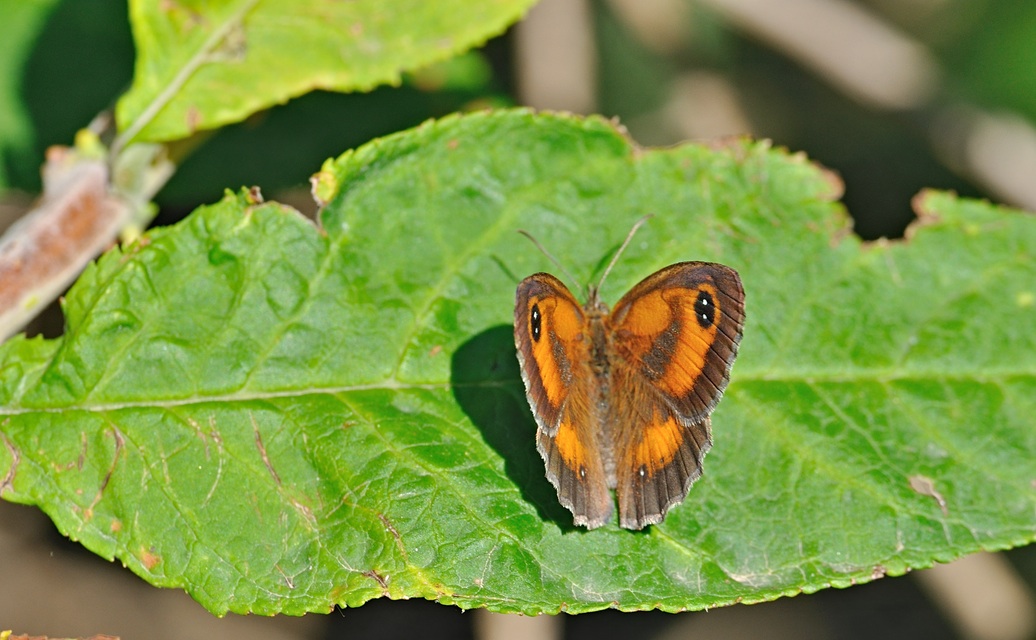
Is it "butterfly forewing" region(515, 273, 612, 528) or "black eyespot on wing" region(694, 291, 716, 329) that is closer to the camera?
"butterfly forewing" region(515, 273, 612, 528)

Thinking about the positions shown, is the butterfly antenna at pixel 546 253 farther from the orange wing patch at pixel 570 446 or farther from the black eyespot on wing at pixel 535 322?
the orange wing patch at pixel 570 446

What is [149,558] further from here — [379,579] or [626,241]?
[626,241]

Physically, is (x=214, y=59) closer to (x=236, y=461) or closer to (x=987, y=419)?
(x=236, y=461)

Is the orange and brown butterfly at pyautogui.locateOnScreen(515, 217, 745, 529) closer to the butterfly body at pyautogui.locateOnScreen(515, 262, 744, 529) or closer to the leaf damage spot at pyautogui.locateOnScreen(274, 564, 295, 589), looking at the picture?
the butterfly body at pyautogui.locateOnScreen(515, 262, 744, 529)

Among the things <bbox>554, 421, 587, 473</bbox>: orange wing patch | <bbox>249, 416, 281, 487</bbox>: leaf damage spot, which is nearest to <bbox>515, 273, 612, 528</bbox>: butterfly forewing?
<bbox>554, 421, 587, 473</bbox>: orange wing patch

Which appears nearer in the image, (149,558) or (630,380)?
(149,558)

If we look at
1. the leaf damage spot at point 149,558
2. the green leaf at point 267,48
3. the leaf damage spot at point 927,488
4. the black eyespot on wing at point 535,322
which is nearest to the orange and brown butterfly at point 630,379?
the black eyespot on wing at point 535,322

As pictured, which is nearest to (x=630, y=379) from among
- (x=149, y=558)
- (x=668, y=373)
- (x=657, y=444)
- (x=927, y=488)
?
(x=668, y=373)
